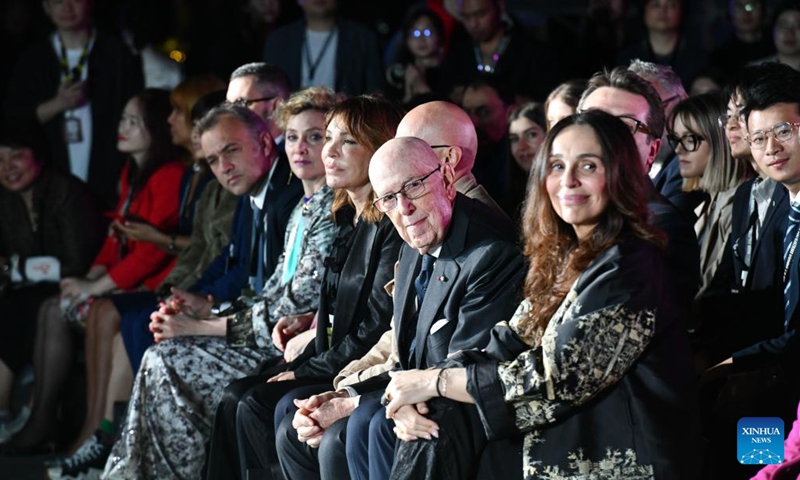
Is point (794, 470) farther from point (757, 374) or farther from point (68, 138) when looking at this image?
point (68, 138)

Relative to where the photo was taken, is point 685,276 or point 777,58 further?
point 777,58

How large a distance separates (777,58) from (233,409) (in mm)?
3560

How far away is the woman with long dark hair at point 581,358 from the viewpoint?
3211mm

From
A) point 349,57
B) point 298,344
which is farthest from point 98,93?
point 298,344

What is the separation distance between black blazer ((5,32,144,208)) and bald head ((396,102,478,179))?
3973 millimetres

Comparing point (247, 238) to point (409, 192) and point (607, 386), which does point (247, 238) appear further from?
point (607, 386)

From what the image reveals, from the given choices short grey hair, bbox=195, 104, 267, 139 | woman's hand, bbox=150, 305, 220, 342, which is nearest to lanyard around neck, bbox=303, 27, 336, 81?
short grey hair, bbox=195, 104, 267, 139

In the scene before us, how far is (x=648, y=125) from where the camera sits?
4270 millimetres

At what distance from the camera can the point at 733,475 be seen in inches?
151

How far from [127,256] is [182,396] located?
1631 millimetres

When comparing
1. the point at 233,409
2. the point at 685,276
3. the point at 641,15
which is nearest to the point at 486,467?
the point at 685,276

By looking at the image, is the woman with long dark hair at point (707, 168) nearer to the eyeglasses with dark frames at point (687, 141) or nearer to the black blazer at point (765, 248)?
the eyeglasses with dark frames at point (687, 141)

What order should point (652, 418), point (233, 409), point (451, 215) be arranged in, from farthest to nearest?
point (233, 409) → point (451, 215) → point (652, 418)

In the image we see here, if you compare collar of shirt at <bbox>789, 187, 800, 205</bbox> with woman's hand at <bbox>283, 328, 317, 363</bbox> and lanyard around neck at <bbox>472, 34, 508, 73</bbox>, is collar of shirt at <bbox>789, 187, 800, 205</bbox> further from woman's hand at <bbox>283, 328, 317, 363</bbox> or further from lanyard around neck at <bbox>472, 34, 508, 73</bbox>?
lanyard around neck at <bbox>472, 34, 508, 73</bbox>
